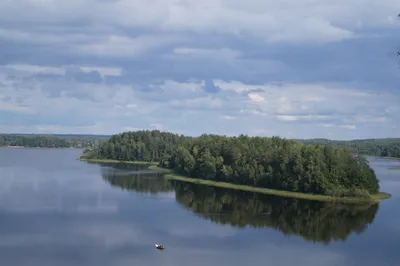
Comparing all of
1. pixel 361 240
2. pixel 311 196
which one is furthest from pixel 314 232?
pixel 311 196

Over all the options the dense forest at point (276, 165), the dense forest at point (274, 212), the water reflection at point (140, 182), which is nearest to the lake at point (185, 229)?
the dense forest at point (274, 212)

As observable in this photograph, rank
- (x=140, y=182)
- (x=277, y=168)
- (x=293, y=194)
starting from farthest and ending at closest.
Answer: (x=140, y=182)
(x=277, y=168)
(x=293, y=194)

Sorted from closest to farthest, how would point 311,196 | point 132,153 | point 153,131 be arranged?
1. point 311,196
2. point 132,153
3. point 153,131

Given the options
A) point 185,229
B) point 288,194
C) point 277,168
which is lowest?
point 185,229

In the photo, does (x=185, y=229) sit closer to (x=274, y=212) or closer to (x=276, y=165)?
(x=274, y=212)

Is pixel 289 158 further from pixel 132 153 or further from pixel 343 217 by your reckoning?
pixel 132 153

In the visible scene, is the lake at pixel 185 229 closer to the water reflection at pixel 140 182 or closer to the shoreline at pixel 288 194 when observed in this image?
the shoreline at pixel 288 194

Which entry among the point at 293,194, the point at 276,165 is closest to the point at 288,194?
the point at 293,194
